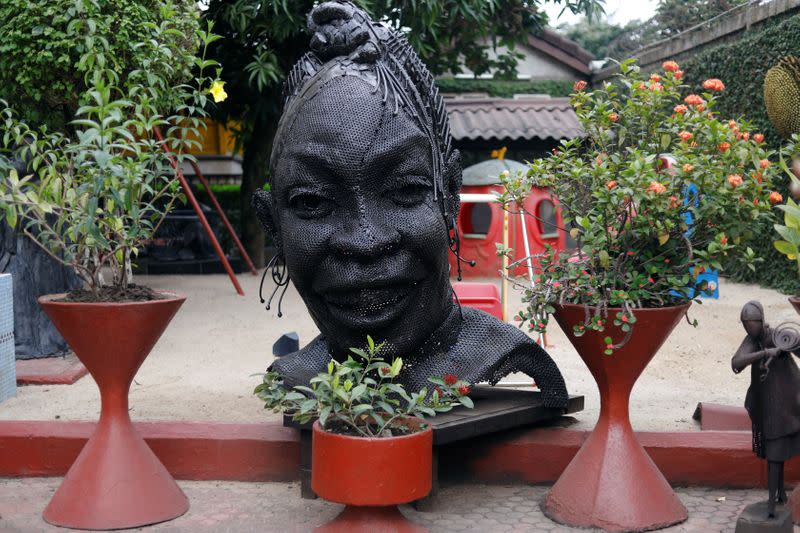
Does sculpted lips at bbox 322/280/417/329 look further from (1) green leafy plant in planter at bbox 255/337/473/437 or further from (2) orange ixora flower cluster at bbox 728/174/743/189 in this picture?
(2) orange ixora flower cluster at bbox 728/174/743/189

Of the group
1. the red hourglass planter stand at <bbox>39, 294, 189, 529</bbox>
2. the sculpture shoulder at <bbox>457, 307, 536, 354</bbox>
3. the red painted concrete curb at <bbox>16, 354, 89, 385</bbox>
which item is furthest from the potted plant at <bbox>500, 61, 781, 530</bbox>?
the red painted concrete curb at <bbox>16, 354, 89, 385</bbox>

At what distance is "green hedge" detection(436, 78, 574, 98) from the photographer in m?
16.7

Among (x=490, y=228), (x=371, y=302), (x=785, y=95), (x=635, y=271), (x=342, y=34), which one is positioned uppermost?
(x=785, y=95)

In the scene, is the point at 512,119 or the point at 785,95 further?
the point at 512,119

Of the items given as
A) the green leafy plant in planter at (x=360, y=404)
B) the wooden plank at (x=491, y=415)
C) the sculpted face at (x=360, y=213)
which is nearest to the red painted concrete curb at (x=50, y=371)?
the wooden plank at (x=491, y=415)

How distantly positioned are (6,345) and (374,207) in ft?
9.36

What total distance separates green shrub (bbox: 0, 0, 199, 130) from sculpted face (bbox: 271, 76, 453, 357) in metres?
2.22

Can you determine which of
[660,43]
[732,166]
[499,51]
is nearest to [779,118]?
[732,166]

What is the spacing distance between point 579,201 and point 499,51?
15.0 metres

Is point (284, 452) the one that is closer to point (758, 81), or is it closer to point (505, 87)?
point (758, 81)

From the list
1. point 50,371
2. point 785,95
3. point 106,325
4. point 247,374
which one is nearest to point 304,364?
point 106,325

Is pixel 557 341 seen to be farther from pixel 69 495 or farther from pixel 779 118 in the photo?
pixel 69 495

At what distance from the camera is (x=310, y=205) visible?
3264 millimetres

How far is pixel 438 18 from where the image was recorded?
9695mm
